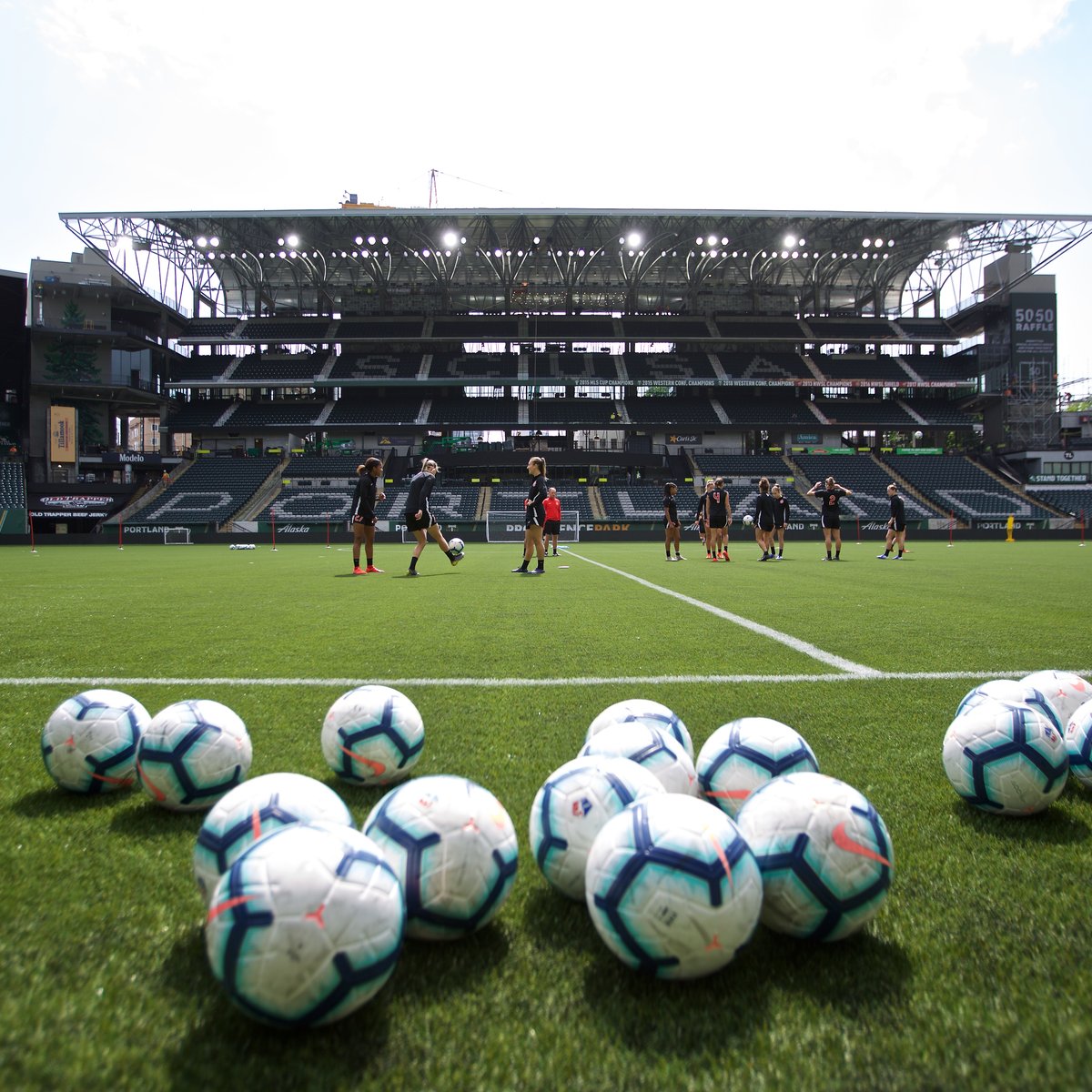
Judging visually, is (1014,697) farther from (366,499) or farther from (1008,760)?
(366,499)

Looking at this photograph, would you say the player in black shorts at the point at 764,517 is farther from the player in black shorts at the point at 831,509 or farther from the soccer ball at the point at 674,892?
the soccer ball at the point at 674,892

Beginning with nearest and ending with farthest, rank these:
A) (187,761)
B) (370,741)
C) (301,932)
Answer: (301,932) < (187,761) < (370,741)

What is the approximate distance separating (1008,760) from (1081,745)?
46 cm

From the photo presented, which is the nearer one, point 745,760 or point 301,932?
point 301,932

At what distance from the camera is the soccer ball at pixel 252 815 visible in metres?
1.91

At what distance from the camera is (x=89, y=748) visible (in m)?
2.79

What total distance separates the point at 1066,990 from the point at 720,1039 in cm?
81

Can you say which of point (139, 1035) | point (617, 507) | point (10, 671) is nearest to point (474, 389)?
point (617, 507)

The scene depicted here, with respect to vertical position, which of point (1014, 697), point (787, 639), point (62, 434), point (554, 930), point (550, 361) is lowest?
point (554, 930)

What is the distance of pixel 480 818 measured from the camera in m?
1.97

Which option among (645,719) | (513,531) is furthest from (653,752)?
(513,531)

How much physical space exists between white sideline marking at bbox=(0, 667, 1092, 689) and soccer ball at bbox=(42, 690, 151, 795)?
5.15 ft

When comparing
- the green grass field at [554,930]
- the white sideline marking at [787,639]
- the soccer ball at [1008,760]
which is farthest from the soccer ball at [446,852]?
the white sideline marking at [787,639]

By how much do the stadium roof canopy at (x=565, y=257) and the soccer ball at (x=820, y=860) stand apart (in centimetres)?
4716
